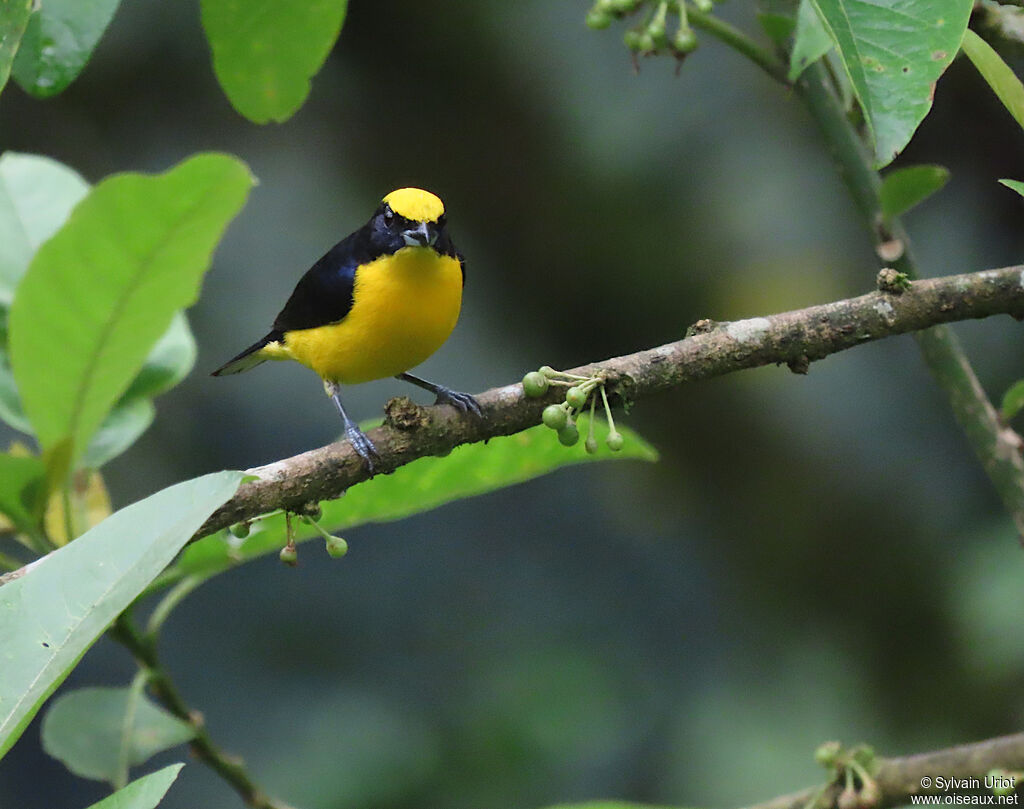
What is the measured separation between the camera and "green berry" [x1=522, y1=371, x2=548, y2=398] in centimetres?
180

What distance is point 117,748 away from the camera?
2434mm

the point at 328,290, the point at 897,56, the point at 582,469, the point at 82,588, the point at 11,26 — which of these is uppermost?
the point at 11,26

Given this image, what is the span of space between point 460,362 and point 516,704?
1336 mm

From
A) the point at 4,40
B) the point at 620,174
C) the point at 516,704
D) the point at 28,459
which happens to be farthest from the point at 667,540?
the point at 4,40

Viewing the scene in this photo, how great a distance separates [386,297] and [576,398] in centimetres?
112

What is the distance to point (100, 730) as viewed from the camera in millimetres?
2447

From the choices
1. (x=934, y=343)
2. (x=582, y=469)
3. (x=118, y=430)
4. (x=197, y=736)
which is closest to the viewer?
(x=934, y=343)

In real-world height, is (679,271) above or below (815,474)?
above

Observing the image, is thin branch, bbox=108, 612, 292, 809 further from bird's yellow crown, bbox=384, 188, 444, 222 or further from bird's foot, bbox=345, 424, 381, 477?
bird's yellow crown, bbox=384, 188, 444, 222

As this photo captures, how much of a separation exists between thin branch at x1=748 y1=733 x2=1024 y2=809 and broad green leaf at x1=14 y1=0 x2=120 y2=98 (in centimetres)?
179

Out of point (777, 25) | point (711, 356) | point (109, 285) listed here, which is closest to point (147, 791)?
point (109, 285)

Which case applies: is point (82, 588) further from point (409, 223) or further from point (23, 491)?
point (409, 223)

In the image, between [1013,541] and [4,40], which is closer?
[4,40]

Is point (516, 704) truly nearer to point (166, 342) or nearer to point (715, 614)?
point (715, 614)
